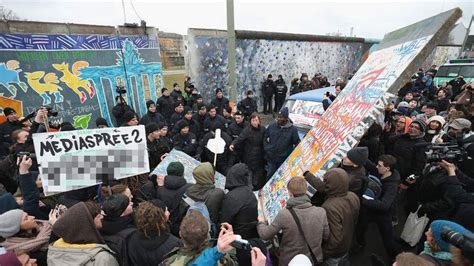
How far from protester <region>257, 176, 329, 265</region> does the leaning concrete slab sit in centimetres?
77

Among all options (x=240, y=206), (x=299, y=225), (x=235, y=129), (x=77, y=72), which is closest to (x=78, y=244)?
(x=240, y=206)

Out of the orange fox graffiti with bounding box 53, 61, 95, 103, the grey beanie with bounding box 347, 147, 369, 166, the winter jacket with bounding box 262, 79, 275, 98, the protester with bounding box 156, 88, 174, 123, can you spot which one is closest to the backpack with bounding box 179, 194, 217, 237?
the grey beanie with bounding box 347, 147, 369, 166

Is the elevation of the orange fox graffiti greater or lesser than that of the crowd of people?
greater

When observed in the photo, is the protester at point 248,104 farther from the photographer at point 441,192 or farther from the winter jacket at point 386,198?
the photographer at point 441,192

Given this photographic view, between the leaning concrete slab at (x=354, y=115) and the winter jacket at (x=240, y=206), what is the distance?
29.5 inches

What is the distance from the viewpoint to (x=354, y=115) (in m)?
3.50

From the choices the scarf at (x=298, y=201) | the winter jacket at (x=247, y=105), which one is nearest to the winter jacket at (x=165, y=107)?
the winter jacket at (x=247, y=105)

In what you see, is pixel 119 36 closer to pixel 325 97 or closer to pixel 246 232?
pixel 325 97

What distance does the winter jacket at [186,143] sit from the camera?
573 cm

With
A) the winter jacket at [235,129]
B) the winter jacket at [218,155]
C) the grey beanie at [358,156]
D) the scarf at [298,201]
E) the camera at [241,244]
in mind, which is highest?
the grey beanie at [358,156]

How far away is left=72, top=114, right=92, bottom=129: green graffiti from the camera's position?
8.36 metres

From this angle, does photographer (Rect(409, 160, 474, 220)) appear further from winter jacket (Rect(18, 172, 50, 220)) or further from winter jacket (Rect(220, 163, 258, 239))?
winter jacket (Rect(18, 172, 50, 220))

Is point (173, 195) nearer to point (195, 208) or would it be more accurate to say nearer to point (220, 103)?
point (195, 208)

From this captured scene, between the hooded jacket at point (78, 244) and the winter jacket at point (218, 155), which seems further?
the winter jacket at point (218, 155)
